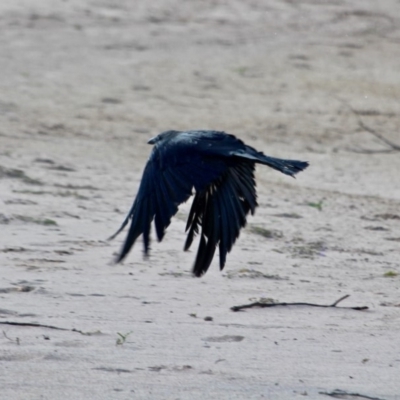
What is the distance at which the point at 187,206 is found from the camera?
6711mm

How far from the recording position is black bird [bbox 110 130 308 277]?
13.8ft

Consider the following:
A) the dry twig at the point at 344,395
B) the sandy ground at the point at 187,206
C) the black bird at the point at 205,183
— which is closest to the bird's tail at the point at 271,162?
the black bird at the point at 205,183

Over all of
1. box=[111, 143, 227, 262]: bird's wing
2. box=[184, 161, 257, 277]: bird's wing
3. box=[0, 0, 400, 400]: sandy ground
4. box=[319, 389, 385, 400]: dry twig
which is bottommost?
box=[0, 0, 400, 400]: sandy ground

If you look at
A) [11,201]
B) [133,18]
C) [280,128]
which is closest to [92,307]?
[11,201]

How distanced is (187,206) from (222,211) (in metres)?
2.15

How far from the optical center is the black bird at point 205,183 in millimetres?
4211

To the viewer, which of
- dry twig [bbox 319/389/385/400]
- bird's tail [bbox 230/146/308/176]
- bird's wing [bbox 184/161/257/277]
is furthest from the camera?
bird's wing [bbox 184/161/257/277]

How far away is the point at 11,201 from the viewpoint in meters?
6.49

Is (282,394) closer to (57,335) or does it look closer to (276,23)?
(57,335)

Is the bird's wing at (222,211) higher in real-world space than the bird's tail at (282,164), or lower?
lower

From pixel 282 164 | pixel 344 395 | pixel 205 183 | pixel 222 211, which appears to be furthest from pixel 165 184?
pixel 344 395

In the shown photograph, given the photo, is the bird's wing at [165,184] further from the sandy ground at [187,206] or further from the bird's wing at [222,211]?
the sandy ground at [187,206]

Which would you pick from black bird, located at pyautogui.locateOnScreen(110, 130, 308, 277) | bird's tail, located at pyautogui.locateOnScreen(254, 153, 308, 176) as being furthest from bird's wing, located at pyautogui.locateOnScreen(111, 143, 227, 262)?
bird's tail, located at pyautogui.locateOnScreen(254, 153, 308, 176)

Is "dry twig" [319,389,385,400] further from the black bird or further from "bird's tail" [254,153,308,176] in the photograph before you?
"bird's tail" [254,153,308,176]
